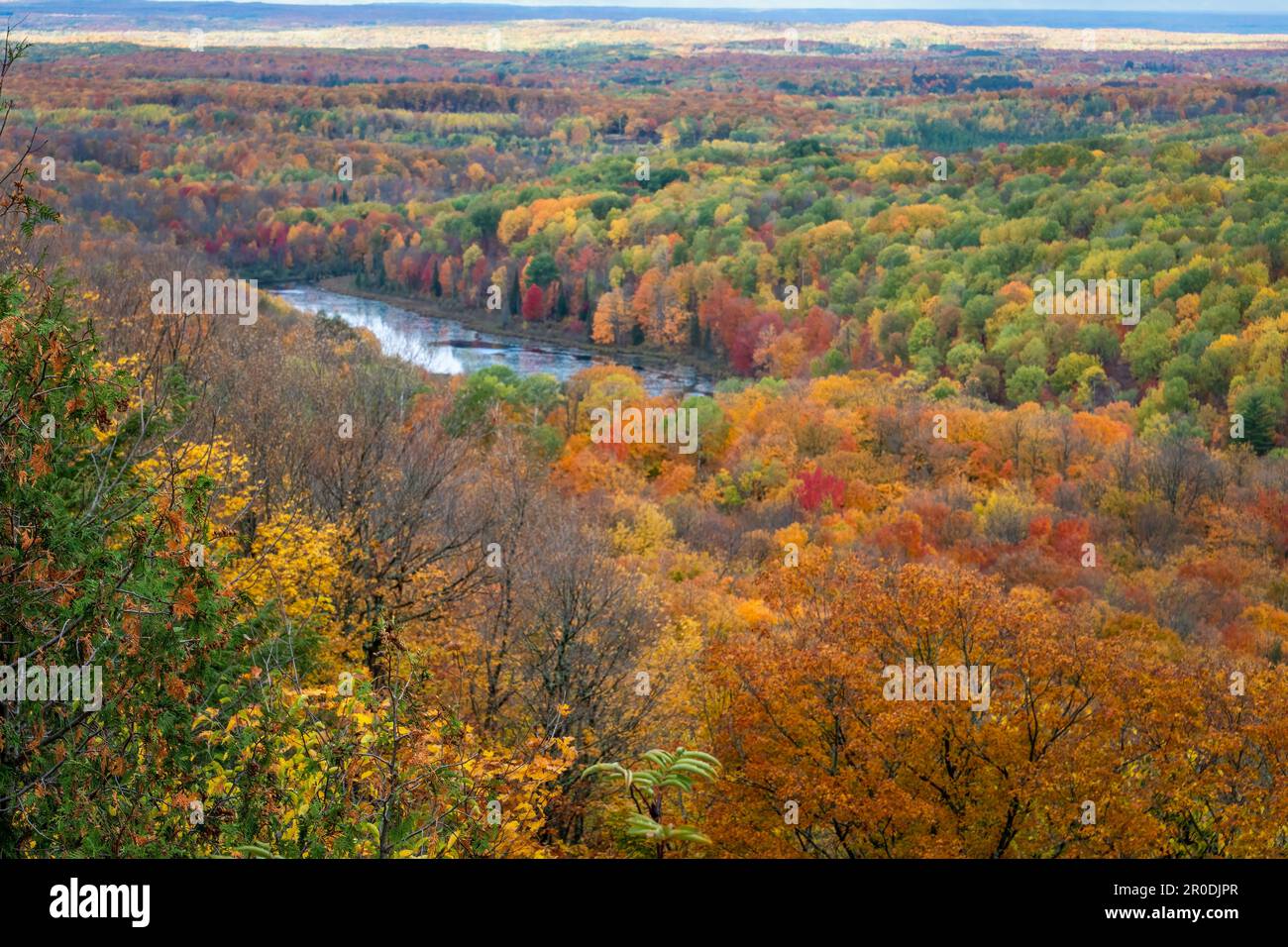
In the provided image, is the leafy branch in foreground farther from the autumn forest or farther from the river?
the river

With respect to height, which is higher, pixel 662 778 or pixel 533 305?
pixel 662 778

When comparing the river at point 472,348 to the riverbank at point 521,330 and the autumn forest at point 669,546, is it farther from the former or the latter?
the autumn forest at point 669,546

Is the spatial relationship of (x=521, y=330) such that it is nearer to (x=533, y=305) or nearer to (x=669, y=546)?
(x=533, y=305)

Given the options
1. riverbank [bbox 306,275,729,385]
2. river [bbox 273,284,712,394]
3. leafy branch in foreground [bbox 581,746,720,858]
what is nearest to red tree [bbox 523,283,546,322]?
riverbank [bbox 306,275,729,385]

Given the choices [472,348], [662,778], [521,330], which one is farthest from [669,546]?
[521,330]

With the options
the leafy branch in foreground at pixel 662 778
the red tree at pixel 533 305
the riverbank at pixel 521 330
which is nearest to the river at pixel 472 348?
the riverbank at pixel 521 330
